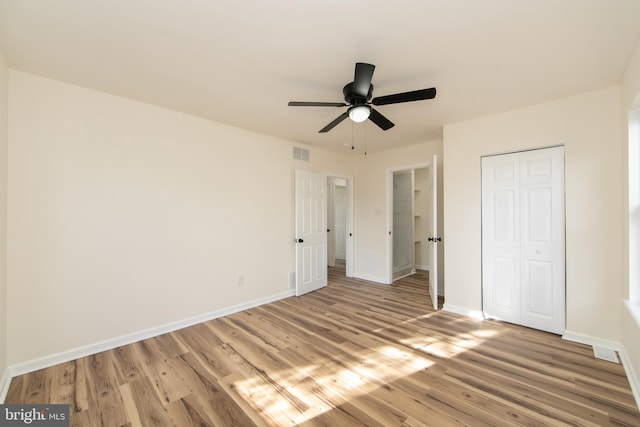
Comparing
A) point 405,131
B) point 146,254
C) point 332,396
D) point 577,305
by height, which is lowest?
point 332,396

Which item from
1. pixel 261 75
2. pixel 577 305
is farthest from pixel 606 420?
pixel 261 75

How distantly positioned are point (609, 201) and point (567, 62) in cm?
143

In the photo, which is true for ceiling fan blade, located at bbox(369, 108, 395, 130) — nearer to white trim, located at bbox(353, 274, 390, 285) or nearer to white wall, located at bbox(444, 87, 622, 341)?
white wall, located at bbox(444, 87, 622, 341)

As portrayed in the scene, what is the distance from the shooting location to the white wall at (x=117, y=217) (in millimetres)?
2197

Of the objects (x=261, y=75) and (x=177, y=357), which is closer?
(x=261, y=75)

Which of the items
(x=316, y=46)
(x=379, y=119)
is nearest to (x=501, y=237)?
(x=379, y=119)

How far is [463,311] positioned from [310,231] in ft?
8.37

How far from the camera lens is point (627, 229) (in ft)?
7.29

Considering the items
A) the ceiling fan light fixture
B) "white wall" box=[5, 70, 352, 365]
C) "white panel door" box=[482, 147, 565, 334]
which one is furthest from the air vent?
"white wall" box=[5, 70, 352, 365]

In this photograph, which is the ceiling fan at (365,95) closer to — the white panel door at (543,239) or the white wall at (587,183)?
the white wall at (587,183)

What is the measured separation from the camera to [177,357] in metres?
2.43

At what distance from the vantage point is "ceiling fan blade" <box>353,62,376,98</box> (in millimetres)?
1741

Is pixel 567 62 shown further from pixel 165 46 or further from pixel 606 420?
pixel 165 46

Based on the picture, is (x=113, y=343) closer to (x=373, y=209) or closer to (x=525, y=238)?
(x=373, y=209)
